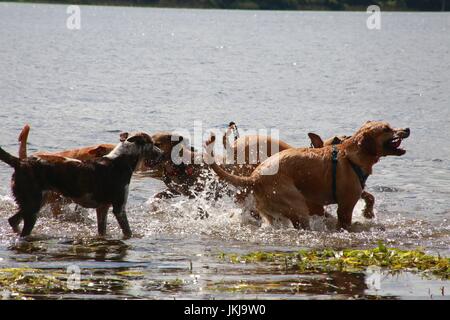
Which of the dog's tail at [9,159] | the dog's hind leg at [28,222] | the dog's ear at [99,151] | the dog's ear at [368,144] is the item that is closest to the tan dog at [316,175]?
the dog's ear at [368,144]

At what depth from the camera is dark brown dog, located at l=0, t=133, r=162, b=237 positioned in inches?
433

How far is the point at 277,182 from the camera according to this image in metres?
11.8

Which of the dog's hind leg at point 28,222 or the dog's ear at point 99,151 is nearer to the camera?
the dog's hind leg at point 28,222

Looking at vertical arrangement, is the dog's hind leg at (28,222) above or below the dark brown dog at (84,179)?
below

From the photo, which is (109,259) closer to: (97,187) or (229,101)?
(97,187)

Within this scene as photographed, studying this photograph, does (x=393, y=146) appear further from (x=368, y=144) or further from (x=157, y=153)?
(x=157, y=153)

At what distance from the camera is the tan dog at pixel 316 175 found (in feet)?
38.8

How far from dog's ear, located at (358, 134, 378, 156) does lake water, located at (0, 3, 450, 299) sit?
3.54 feet

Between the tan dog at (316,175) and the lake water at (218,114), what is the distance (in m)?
0.34

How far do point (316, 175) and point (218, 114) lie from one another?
14.7 metres

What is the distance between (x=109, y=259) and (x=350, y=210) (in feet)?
10.7

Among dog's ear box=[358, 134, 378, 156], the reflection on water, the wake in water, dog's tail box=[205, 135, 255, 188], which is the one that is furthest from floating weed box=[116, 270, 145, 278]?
dog's ear box=[358, 134, 378, 156]

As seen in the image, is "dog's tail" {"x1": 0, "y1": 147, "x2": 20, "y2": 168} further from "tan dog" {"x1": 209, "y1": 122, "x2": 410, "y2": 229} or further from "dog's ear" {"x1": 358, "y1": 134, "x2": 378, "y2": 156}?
"dog's ear" {"x1": 358, "y1": 134, "x2": 378, "y2": 156}

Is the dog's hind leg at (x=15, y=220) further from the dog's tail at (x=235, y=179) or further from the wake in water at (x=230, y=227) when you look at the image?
the dog's tail at (x=235, y=179)
